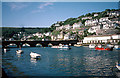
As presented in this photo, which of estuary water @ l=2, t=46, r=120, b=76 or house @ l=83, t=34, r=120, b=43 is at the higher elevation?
house @ l=83, t=34, r=120, b=43

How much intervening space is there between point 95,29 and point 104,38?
146 ft

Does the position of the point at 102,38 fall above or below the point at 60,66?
above

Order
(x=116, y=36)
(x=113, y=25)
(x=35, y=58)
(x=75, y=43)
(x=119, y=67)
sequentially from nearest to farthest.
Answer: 1. (x=119, y=67)
2. (x=35, y=58)
3. (x=116, y=36)
4. (x=75, y=43)
5. (x=113, y=25)

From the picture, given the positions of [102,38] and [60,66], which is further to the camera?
[102,38]

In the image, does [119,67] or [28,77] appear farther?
[119,67]

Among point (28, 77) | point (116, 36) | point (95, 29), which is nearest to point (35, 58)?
point (28, 77)

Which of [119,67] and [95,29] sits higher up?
[95,29]

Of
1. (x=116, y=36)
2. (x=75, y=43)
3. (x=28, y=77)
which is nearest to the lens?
(x=28, y=77)

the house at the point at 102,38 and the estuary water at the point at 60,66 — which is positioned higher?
the house at the point at 102,38

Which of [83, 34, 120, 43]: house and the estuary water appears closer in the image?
the estuary water

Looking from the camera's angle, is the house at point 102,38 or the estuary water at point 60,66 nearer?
the estuary water at point 60,66

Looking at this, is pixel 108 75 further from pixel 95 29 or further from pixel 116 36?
pixel 95 29

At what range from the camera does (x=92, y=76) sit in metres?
23.5

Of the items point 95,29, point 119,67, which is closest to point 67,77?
point 119,67
